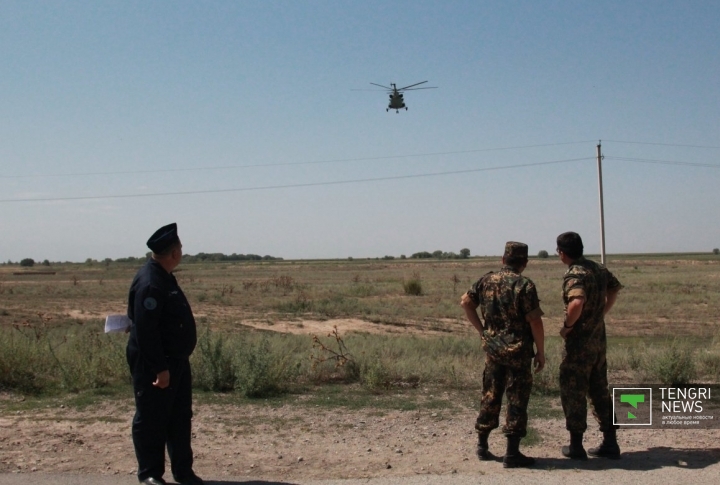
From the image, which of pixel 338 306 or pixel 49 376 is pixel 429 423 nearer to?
pixel 49 376

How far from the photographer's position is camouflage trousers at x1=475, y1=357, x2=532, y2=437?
527cm

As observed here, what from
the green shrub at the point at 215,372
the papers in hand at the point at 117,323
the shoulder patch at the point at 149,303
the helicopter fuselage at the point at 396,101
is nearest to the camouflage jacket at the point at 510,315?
the shoulder patch at the point at 149,303

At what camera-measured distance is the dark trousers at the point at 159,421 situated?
15.5ft

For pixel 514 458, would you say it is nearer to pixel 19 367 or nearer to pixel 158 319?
pixel 158 319

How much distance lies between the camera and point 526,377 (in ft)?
17.4

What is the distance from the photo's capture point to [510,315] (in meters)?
5.34

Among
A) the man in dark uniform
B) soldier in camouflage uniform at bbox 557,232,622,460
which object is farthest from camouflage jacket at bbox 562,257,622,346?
the man in dark uniform

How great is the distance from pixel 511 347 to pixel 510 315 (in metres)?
0.25

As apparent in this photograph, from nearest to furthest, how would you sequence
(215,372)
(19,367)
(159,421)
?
(159,421) < (215,372) < (19,367)

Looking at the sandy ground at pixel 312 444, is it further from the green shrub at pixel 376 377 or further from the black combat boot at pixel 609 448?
the green shrub at pixel 376 377

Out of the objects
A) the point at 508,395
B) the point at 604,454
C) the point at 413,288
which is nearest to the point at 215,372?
the point at 508,395

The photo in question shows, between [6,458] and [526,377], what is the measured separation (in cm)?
441

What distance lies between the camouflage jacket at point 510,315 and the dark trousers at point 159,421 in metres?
2.45

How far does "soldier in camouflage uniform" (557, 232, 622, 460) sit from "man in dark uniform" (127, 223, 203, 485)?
9.83 feet
